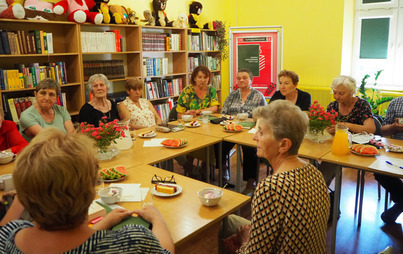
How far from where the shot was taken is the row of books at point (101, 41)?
4297mm

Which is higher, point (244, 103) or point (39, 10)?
point (39, 10)

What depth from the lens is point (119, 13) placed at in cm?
458

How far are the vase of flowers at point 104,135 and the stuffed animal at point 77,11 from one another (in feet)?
6.89

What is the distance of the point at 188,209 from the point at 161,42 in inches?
155

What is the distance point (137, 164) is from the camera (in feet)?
7.76

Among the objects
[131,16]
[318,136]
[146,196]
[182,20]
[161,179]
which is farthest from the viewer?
[182,20]

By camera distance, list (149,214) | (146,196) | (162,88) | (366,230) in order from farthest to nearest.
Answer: (162,88) < (366,230) < (146,196) < (149,214)

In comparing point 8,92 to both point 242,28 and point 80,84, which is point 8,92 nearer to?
point 80,84

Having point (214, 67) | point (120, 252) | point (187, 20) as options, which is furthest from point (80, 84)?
point (120, 252)

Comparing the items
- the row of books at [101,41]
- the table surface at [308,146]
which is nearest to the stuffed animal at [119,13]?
the row of books at [101,41]

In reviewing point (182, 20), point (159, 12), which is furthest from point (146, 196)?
point (182, 20)

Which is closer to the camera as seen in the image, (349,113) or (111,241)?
(111,241)

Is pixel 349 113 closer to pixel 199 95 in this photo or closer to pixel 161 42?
pixel 199 95

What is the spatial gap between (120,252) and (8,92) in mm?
3550
